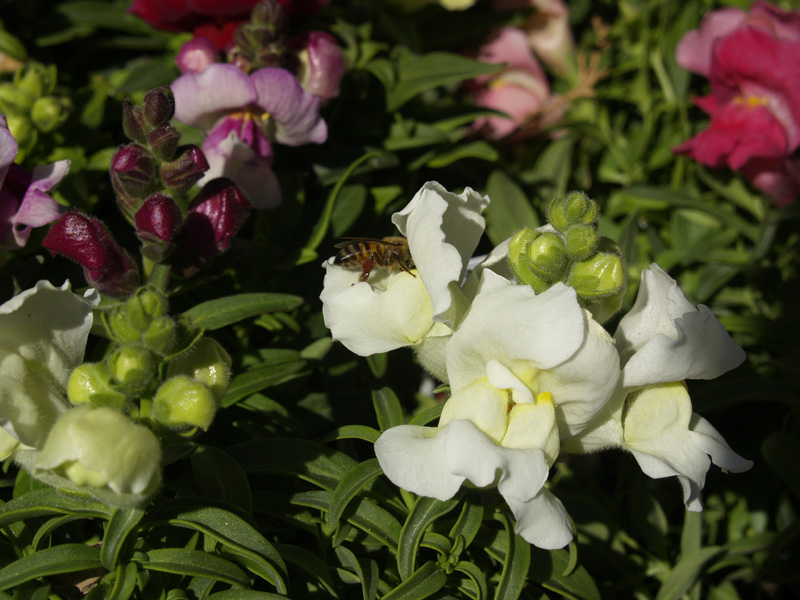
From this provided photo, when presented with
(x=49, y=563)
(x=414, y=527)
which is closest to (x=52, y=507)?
(x=49, y=563)

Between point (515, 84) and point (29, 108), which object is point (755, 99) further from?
point (29, 108)

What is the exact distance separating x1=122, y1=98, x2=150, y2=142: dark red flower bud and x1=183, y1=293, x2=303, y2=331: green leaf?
0.23 metres

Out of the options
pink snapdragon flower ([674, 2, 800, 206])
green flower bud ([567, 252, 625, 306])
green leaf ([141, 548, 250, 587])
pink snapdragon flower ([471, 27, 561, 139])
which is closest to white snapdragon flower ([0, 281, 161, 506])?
green leaf ([141, 548, 250, 587])

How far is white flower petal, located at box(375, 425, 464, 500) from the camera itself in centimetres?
67

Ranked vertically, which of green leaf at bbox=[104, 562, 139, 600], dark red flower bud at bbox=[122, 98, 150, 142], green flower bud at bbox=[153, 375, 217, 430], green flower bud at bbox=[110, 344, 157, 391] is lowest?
green leaf at bbox=[104, 562, 139, 600]

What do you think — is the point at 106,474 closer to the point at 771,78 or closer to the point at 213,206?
the point at 213,206

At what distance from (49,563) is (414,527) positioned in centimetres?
37

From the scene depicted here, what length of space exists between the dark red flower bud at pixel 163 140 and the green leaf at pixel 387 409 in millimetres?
386

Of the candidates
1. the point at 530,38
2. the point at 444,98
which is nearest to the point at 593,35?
the point at 530,38

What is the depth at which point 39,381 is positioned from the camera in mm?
759

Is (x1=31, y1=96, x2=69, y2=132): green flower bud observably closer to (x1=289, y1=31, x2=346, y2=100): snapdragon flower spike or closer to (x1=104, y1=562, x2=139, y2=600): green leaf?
(x1=289, y1=31, x2=346, y2=100): snapdragon flower spike

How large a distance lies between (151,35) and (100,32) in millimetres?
171

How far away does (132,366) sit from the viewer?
2.29ft

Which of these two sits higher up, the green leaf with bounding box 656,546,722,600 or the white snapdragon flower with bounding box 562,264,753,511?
the white snapdragon flower with bounding box 562,264,753,511
